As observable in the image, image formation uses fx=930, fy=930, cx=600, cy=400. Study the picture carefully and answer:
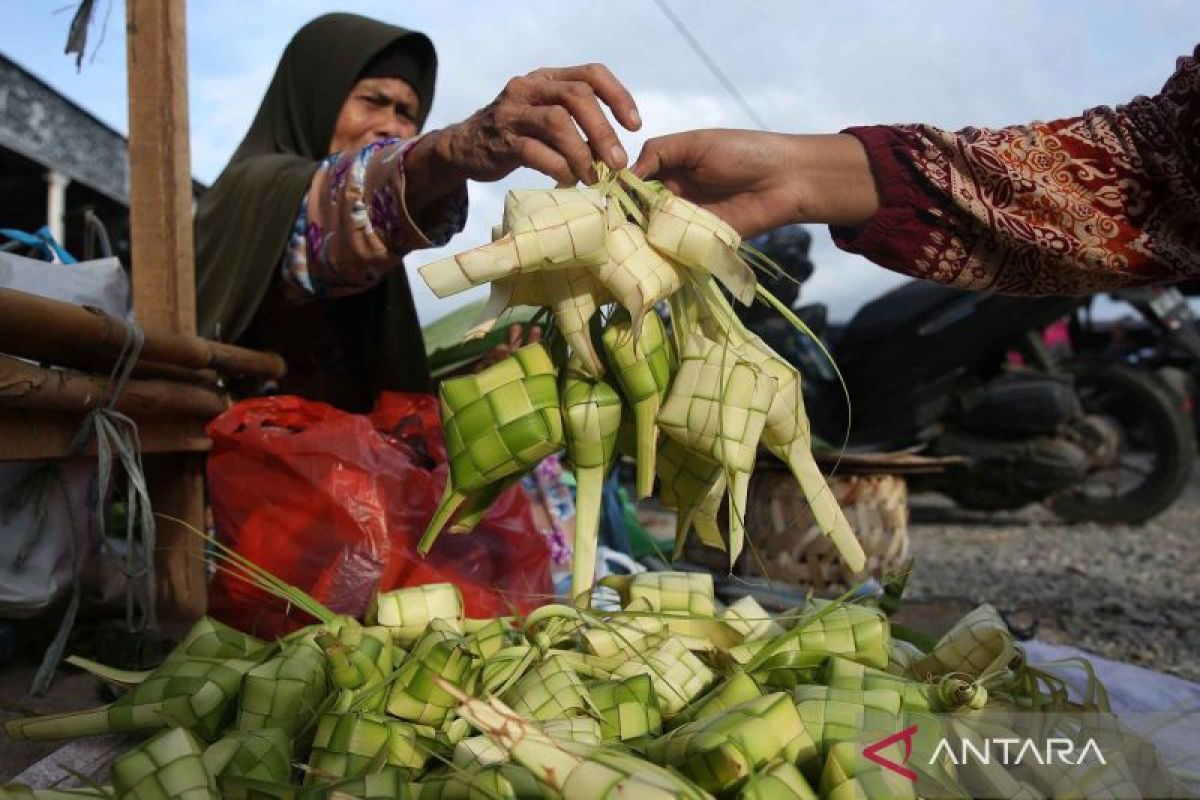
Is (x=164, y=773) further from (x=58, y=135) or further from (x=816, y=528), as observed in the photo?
(x=58, y=135)

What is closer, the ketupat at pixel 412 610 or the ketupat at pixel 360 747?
the ketupat at pixel 360 747

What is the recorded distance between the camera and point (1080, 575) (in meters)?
4.18

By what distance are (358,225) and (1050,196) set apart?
1222 millimetres

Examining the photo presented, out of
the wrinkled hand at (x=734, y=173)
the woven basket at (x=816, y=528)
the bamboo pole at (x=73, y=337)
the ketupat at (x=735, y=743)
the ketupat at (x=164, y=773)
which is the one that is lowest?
the woven basket at (x=816, y=528)

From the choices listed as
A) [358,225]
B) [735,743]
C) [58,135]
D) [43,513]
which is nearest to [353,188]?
[358,225]

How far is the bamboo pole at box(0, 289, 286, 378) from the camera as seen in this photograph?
115cm

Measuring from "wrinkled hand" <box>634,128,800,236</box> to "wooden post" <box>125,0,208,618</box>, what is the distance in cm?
88

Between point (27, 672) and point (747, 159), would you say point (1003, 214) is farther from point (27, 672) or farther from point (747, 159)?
point (27, 672)

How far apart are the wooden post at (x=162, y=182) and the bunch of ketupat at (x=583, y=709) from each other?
0.70 metres

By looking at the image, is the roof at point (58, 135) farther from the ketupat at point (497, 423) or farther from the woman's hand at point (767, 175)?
the ketupat at point (497, 423)

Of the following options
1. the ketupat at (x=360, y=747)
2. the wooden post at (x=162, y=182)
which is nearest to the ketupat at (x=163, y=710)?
the ketupat at (x=360, y=747)

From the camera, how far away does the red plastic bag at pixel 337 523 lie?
145 centimetres

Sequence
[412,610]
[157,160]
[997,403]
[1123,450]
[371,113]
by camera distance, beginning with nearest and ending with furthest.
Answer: [412,610], [157,160], [371,113], [997,403], [1123,450]

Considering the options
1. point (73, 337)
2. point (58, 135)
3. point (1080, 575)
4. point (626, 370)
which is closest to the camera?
point (626, 370)
